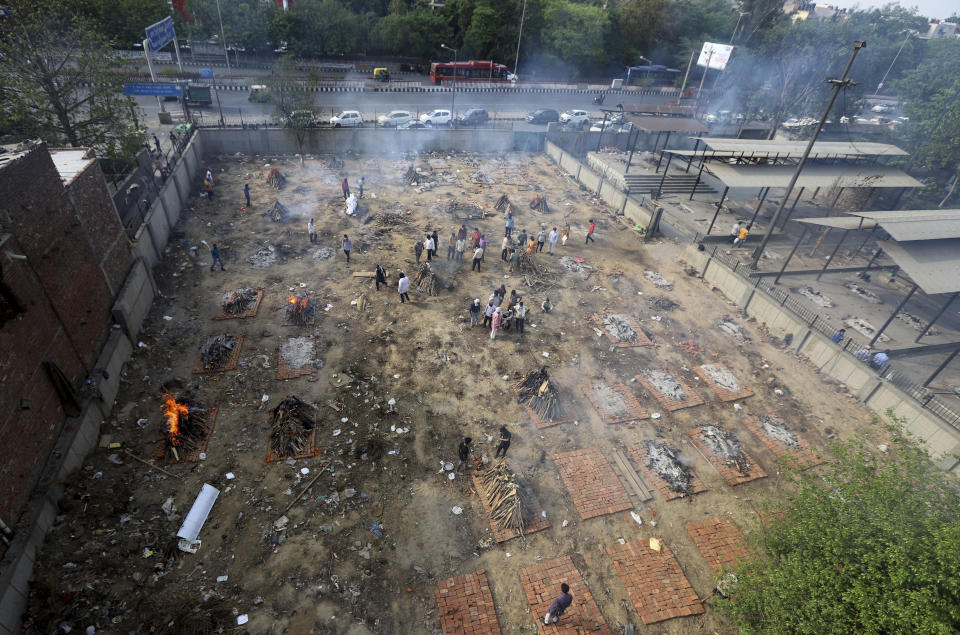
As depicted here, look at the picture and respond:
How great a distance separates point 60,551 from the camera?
816 cm

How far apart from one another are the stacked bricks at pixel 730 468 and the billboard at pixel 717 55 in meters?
45.9

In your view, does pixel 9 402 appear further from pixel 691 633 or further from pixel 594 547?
pixel 691 633

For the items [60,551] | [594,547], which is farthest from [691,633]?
[60,551]

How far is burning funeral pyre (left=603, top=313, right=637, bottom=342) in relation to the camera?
15344 mm

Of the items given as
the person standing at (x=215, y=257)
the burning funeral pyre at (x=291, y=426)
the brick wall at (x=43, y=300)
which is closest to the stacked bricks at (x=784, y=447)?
the burning funeral pyre at (x=291, y=426)

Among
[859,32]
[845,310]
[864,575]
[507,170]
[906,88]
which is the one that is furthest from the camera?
[859,32]

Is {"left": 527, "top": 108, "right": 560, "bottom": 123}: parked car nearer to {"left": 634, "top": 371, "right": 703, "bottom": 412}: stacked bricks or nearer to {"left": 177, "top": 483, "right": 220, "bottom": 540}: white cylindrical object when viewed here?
{"left": 634, "top": 371, "right": 703, "bottom": 412}: stacked bricks

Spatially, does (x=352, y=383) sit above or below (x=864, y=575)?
below

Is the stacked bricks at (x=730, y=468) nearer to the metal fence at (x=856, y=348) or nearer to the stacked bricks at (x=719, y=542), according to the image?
the stacked bricks at (x=719, y=542)

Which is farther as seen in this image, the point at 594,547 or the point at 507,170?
the point at 507,170

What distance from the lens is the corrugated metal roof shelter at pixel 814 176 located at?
2033 centimetres

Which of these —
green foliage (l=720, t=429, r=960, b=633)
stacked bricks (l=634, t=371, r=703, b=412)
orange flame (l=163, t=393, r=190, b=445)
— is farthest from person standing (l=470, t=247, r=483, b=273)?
green foliage (l=720, t=429, r=960, b=633)

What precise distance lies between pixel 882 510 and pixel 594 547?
16.7ft

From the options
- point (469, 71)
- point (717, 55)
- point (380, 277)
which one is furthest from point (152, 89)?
point (717, 55)
